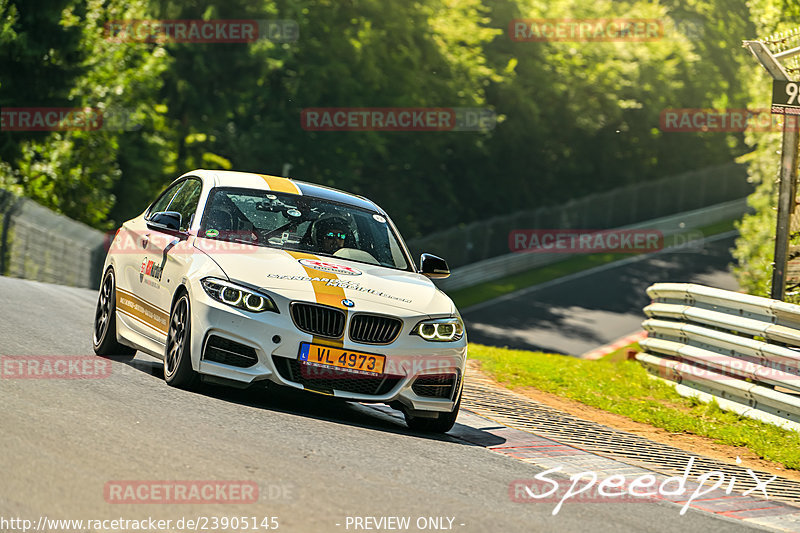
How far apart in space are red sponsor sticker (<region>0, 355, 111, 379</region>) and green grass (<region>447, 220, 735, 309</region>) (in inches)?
1180

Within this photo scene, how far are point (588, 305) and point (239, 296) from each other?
31535 millimetres

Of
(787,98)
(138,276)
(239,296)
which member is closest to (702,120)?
(787,98)

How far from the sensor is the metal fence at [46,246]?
20875 millimetres

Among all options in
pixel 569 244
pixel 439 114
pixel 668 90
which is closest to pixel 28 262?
pixel 439 114

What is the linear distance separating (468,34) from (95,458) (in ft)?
143

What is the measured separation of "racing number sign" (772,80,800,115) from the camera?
1219cm

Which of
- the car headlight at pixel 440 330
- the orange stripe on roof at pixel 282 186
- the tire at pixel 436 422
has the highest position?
the orange stripe on roof at pixel 282 186

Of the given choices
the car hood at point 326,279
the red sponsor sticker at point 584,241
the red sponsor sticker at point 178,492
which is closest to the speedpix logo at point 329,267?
the car hood at point 326,279

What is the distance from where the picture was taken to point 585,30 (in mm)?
55531

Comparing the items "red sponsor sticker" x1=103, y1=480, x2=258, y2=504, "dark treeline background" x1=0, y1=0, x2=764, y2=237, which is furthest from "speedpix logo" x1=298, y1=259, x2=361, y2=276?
"dark treeline background" x1=0, y1=0, x2=764, y2=237

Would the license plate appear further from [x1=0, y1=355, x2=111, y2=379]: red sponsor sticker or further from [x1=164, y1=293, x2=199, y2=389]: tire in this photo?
[x1=0, y1=355, x2=111, y2=379]: red sponsor sticker

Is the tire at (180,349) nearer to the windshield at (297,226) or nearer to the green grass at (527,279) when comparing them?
the windshield at (297,226)

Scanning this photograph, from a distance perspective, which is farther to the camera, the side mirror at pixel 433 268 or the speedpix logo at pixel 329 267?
the side mirror at pixel 433 268

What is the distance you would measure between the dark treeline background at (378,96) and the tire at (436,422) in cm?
2234
